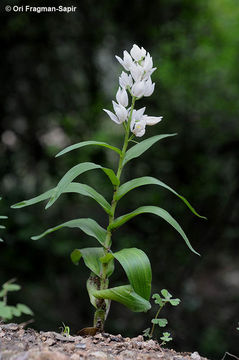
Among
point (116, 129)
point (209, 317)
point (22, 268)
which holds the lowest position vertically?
point (209, 317)

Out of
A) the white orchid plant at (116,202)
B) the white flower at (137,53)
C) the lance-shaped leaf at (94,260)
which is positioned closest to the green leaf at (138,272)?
the white orchid plant at (116,202)

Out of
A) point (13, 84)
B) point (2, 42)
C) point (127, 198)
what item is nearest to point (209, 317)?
point (127, 198)

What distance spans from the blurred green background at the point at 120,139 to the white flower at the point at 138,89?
2.53 metres

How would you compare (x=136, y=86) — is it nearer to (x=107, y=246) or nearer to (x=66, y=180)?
(x=66, y=180)

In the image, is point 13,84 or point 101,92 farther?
point 101,92

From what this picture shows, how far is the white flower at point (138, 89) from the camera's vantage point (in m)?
1.43

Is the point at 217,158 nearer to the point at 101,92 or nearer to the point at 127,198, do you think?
the point at 127,198

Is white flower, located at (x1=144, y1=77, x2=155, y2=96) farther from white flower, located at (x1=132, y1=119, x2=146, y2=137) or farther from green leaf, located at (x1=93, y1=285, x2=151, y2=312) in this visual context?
green leaf, located at (x1=93, y1=285, x2=151, y2=312)

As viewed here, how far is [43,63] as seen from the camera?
13.5ft

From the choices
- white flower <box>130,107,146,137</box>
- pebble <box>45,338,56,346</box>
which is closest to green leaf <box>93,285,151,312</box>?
pebble <box>45,338,56,346</box>

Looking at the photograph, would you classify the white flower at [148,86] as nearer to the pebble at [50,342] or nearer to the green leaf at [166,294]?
the green leaf at [166,294]

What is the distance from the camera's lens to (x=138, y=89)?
A: 56.3 inches

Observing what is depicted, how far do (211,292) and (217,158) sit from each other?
5.25 feet

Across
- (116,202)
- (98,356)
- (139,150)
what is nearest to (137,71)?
(139,150)
